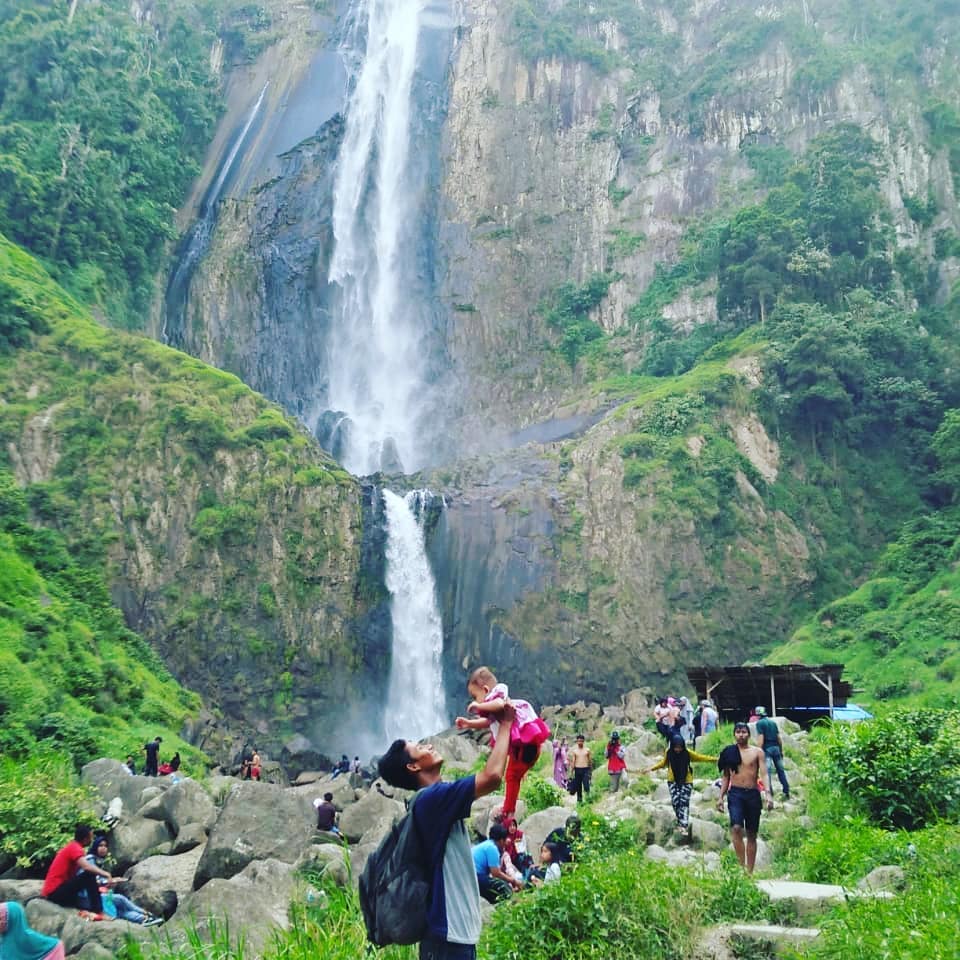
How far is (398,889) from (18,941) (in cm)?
354

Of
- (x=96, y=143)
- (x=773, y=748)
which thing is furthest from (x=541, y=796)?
(x=96, y=143)

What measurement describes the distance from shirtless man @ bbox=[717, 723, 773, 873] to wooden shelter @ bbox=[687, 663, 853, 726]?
11.7 m

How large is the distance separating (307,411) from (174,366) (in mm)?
12647

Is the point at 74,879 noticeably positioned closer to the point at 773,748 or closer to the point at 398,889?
the point at 398,889

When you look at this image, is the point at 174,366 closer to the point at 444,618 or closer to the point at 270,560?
the point at 270,560

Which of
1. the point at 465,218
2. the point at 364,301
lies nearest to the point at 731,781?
the point at 364,301

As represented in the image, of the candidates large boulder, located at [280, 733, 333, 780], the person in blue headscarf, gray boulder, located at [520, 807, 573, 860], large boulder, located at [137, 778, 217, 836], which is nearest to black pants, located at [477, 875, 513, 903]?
gray boulder, located at [520, 807, 573, 860]

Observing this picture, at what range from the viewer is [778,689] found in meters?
21.2

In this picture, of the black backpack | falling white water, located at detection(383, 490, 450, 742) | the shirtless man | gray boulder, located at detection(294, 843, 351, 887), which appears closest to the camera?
the black backpack

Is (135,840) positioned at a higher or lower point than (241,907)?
lower

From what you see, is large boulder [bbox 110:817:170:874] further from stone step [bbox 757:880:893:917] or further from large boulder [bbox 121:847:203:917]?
stone step [bbox 757:880:893:917]

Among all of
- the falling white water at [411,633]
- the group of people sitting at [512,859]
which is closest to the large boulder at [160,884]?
the group of people sitting at [512,859]

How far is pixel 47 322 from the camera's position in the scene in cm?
3139

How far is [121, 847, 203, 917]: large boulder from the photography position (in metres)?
9.58
